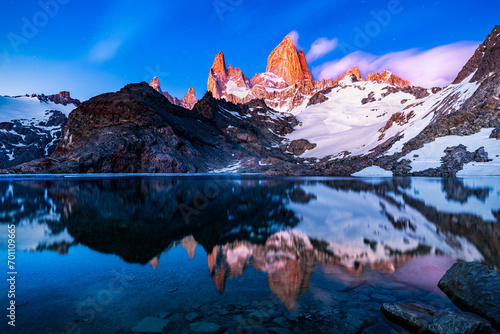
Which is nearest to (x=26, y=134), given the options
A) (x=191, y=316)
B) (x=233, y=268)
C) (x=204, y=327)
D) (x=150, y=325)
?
(x=233, y=268)

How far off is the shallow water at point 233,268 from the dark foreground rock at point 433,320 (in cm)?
29

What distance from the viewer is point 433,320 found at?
505 cm

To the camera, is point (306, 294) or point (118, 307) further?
point (306, 294)

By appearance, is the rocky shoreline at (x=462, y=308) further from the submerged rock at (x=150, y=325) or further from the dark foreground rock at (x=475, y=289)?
the submerged rock at (x=150, y=325)

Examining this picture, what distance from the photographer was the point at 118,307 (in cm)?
601

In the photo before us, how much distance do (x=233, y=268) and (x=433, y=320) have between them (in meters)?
5.29

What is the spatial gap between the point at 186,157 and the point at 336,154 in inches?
3236

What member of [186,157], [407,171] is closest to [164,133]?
[186,157]

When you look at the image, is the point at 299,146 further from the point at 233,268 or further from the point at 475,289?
the point at 475,289

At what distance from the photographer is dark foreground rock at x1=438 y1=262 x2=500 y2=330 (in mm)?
5541

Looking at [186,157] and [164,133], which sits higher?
[164,133]

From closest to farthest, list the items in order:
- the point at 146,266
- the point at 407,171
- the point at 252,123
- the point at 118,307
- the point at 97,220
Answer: the point at 118,307, the point at 146,266, the point at 97,220, the point at 407,171, the point at 252,123

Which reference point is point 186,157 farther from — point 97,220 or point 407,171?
point 97,220

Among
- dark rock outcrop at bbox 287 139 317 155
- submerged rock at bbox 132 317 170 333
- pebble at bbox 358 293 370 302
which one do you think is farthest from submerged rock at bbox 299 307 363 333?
dark rock outcrop at bbox 287 139 317 155
